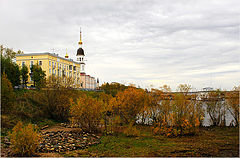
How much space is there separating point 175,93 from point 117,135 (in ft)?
20.7

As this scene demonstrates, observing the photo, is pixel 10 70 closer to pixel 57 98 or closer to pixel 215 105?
pixel 57 98

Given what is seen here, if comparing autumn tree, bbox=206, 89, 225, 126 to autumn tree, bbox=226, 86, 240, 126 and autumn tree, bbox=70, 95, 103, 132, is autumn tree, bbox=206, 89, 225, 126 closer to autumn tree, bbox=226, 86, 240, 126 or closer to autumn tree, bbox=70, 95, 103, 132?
autumn tree, bbox=226, 86, 240, 126

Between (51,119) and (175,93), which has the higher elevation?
(175,93)

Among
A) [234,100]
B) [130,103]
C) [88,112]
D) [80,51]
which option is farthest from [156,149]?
[80,51]

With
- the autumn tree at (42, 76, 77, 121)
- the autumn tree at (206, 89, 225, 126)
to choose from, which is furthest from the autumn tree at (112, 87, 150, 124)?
the autumn tree at (42, 76, 77, 121)

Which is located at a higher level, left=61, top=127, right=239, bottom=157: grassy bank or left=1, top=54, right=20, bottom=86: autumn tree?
left=1, top=54, right=20, bottom=86: autumn tree

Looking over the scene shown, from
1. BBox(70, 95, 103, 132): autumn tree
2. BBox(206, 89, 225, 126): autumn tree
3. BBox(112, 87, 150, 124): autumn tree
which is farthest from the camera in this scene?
BBox(112, 87, 150, 124): autumn tree

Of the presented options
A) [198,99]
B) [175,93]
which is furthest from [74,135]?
[198,99]

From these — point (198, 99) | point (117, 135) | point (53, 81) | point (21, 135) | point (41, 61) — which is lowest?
point (117, 135)

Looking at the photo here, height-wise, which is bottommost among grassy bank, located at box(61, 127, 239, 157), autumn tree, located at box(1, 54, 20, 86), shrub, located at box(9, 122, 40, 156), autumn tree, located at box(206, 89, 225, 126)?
grassy bank, located at box(61, 127, 239, 157)

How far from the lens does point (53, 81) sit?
21438mm

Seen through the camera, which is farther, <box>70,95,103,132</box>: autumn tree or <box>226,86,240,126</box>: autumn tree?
<box>226,86,240,126</box>: autumn tree

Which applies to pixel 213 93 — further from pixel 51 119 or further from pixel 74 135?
pixel 51 119

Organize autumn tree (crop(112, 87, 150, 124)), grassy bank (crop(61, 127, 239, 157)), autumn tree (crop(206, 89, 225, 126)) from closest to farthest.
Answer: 1. grassy bank (crop(61, 127, 239, 157))
2. autumn tree (crop(206, 89, 225, 126))
3. autumn tree (crop(112, 87, 150, 124))
